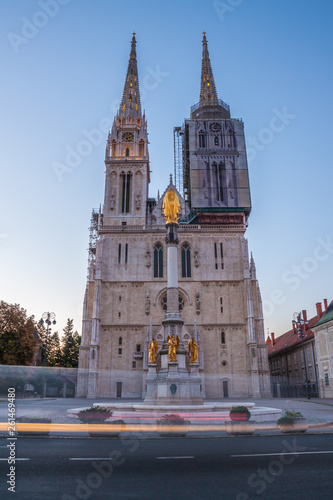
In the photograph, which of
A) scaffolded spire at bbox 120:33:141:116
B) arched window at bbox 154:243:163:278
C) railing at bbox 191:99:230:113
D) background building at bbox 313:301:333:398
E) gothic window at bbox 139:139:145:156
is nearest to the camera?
background building at bbox 313:301:333:398

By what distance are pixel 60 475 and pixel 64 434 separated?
6.56 metres

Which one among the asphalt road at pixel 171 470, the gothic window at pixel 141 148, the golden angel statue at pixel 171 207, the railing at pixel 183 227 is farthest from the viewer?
the gothic window at pixel 141 148

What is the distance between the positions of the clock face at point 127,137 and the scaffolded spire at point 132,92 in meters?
4.28

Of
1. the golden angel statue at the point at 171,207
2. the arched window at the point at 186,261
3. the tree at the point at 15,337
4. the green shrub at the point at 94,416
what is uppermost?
the arched window at the point at 186,261

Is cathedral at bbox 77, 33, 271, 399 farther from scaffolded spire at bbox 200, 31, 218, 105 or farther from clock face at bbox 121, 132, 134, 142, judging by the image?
scaffolded spire at bbox 200, 31, 218, 105

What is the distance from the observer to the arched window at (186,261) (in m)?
46.1

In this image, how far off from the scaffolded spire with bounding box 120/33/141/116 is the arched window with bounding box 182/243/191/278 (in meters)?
23.3

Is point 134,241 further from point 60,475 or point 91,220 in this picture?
point 60,475

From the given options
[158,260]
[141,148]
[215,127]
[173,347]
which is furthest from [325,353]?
[141,148]

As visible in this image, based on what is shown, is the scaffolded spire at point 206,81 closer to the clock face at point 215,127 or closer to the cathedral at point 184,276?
the clock face at point 215,127

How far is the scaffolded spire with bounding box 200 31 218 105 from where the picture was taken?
205ft

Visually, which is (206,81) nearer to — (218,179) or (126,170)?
(218,179)

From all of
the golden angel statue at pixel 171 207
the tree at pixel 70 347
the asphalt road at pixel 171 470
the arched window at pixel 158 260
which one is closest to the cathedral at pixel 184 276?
the arched window at pixel 158 260

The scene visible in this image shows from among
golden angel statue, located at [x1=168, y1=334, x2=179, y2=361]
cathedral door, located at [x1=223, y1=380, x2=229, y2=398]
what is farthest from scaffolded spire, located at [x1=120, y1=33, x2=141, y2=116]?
golden angel statue, located at [x1=168, y1=334, x2=179, y2=361]
